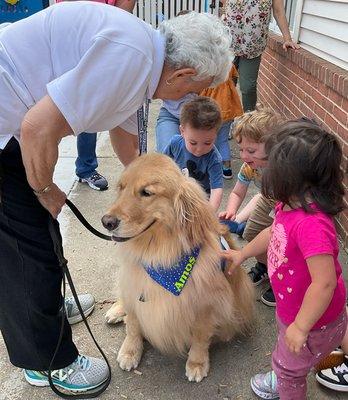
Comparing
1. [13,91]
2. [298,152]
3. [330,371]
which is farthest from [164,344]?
[13,91]

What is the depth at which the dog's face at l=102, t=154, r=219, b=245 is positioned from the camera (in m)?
2.01

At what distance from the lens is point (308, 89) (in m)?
4.42

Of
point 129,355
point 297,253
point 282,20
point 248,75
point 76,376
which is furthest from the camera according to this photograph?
point 248,75

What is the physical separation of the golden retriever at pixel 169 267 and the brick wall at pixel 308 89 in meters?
0.80

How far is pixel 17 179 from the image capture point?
183cm

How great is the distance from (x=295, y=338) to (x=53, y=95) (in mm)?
1286

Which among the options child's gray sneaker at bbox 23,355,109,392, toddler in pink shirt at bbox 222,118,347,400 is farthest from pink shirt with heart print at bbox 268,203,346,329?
child's gray sneaker at bbox 23,355,109,392

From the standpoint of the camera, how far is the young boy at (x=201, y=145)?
3004 millimetres

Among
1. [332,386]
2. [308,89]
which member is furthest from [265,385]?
[308,89]

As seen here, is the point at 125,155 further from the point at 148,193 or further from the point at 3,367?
the point at 3,367

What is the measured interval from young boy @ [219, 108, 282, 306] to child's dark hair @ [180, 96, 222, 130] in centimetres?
19

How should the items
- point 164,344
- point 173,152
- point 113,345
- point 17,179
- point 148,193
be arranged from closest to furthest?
point 17,179 < point 148,193 < point 164,344 < point 113,345 < point 173,152

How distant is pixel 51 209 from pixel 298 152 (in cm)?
108

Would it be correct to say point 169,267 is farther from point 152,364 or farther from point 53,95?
point 53,95
